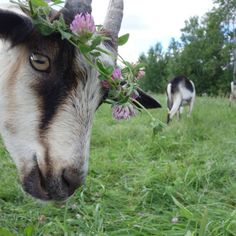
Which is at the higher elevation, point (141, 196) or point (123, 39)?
point (123, 39)

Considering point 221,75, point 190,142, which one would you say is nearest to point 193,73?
point 221,75

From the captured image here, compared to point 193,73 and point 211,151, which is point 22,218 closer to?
point 211,151

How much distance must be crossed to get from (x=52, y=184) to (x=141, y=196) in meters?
2.01

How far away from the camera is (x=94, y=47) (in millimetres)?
2291

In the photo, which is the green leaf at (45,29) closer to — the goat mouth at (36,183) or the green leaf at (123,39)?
the green leaf at (123,39)

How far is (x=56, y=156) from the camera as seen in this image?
7.41ft

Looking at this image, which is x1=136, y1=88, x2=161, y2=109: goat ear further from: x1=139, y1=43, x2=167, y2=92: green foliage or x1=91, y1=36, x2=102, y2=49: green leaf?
x1=139, y1=43, x2=167, y2=92: green foliage

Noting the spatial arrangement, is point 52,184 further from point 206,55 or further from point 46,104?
point 206,55

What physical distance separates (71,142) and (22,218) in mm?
1462

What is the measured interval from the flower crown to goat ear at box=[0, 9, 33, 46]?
7 cm

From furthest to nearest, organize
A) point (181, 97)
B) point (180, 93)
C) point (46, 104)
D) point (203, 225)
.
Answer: point (180, 93)
point (181, 97)
point (203, 225)
point (46, 104)

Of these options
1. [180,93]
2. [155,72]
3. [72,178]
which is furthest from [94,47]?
[155,72]

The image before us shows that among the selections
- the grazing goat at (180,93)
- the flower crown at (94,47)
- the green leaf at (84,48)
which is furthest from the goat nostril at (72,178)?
the grazing goat at (180,93)

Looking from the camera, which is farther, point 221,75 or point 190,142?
point 221,75
